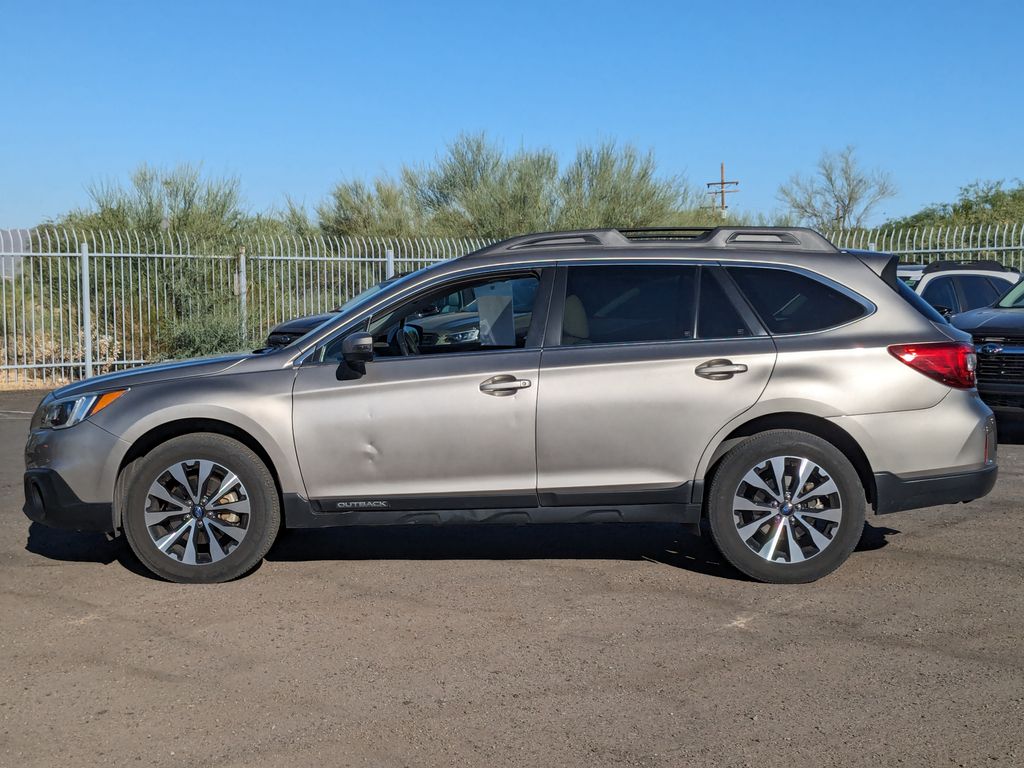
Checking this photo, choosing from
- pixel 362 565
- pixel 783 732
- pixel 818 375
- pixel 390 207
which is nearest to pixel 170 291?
pixel 390 207

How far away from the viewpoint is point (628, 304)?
6320 millimetres

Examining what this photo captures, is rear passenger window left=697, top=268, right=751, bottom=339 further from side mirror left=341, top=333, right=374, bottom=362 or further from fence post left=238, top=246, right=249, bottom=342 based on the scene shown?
fence post left=238, top=246, right=249, bottom=342

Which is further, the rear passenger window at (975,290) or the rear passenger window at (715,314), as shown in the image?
the rear passenger window at (975,290)

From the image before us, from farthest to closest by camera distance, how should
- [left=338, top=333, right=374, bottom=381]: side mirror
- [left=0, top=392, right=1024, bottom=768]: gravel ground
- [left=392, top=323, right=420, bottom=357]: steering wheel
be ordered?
[left=392, top=323, right=420, bottom=357]: steering wheel
[left=338, top=333, right=374, bottom=381]: side mirror
[left=0, top=392, right=1024, bottom=768]: gravel ground

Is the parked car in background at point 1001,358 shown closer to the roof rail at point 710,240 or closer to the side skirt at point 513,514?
the roof rail at point 710,240

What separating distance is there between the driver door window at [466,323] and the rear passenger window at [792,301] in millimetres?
1209

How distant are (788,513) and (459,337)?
2048mm

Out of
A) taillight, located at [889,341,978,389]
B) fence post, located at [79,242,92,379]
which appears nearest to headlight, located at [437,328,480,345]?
taillight, located at [889,341,978,389]

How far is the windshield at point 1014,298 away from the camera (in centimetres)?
1233

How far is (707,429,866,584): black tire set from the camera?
237 inches

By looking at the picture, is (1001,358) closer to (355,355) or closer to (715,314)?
(715,314)

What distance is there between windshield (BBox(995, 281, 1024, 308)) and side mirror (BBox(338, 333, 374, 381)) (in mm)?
8781

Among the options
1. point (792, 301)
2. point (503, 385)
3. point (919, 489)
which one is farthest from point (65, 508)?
point (919, 489)

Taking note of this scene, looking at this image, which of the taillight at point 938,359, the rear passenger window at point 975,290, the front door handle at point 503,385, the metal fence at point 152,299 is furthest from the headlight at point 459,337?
the metal fence at point 152,299
